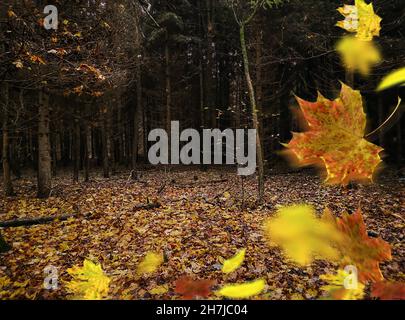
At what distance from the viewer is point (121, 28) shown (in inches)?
333

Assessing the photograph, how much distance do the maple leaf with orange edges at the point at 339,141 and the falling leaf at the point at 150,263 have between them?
3.79 m

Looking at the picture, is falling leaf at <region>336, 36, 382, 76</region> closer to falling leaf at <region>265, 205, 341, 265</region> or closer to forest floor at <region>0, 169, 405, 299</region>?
falling leaf at <region>265, 205, 341, 265</region>

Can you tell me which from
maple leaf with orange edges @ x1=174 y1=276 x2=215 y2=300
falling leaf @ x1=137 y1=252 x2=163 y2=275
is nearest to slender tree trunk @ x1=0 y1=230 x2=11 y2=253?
falling leaf @ x1=137 y1=252 x2=163 y2=275

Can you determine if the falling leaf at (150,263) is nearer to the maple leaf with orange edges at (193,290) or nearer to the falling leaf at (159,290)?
the falling leaf at (159,290)

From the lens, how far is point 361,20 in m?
1.18

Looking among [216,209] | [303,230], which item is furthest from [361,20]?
[216,209]

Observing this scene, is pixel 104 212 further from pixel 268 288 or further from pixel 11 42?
pixel 268 288

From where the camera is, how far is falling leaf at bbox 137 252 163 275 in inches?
170

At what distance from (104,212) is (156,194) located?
261cm

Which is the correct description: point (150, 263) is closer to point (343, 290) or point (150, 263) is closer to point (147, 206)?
point (147, 206)

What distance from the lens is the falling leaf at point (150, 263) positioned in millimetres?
4309

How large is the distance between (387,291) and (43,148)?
10.4 metres

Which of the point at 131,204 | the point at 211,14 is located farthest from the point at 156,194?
the point at 211,14

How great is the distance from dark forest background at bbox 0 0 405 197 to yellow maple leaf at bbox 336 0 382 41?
1.32ft
